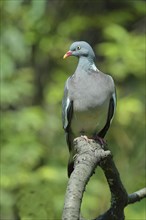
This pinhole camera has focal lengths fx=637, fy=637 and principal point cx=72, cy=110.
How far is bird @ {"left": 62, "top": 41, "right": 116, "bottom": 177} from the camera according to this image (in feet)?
9.93

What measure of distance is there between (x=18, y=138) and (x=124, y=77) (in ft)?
4.42

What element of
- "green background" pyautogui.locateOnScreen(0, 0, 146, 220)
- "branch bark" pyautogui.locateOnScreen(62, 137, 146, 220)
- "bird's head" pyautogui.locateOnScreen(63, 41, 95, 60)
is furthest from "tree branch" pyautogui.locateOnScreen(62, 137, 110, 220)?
"green background" pyautogui.locateOnScreen(0, 0, 146, 220)

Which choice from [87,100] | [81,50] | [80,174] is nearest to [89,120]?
[87,100]

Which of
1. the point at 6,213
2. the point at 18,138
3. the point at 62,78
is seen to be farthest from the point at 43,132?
the point at 6,213

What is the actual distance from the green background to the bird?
1.05m

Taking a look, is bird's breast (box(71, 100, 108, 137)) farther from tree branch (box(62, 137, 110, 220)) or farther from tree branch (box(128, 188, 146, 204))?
tree branch (box(128, 188, 146, 204))

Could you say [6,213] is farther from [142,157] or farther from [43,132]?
[43,132]

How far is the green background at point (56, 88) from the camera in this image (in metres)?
5.00

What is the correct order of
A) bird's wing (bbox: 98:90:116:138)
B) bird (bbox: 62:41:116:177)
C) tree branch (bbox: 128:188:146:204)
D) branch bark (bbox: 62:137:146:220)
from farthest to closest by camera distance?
bird's wing (bbox: 98:90:116:138) < bird (bbox: 62:41:116:177) < tree branch (bbox: 128:188:146:204) < branch bark (bbox: 62:137:146:220)

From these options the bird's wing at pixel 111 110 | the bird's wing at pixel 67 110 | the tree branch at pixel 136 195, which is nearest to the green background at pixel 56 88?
the bird's wing at pixel 111 110

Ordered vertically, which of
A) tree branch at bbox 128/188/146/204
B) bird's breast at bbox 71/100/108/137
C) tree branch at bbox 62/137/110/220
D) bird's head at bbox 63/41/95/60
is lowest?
tree branch at bbox 128/188/146/204

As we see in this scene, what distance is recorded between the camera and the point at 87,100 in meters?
3.01

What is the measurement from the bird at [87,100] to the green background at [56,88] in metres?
1.05

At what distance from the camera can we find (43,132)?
640 cm
